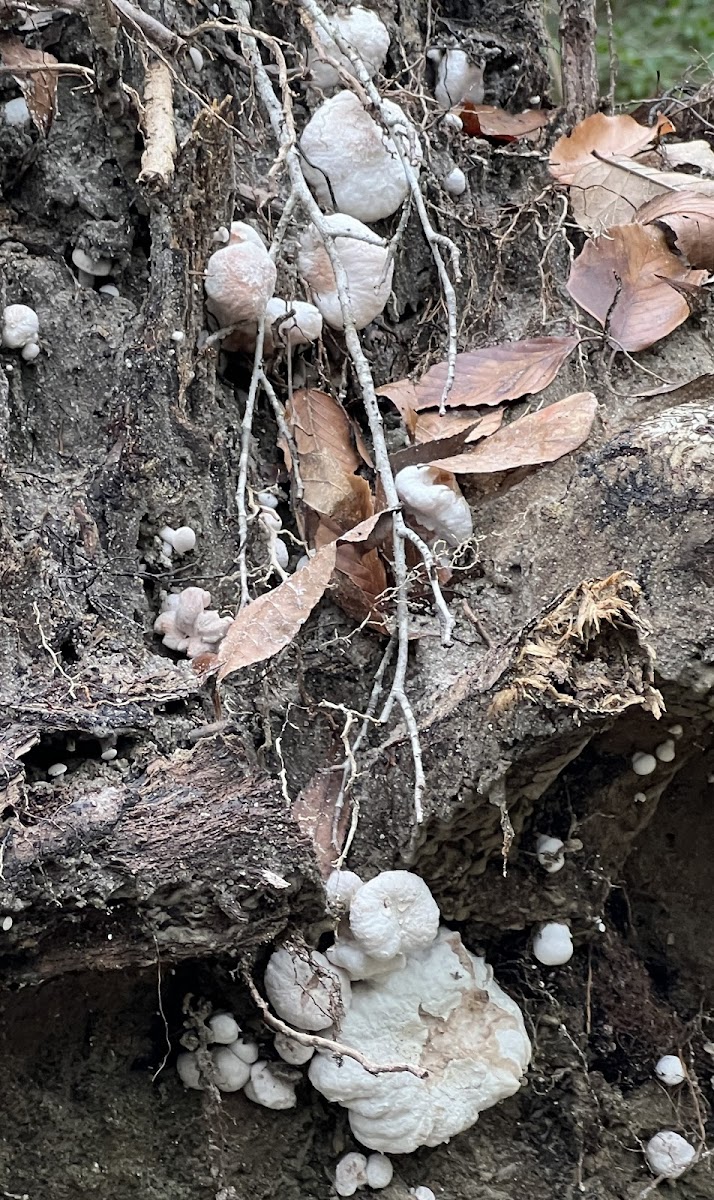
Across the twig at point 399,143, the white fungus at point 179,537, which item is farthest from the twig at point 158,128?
the white fungus at point 179,537

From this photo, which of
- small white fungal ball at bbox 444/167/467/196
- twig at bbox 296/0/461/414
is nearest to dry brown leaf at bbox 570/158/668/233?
small white fungal ball at bbox 444/167/467/196

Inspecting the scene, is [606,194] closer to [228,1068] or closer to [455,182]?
[455,182]

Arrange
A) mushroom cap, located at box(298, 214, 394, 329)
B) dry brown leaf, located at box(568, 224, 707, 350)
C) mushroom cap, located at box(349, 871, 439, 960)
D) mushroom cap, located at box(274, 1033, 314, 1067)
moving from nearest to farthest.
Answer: mushroom cap, located at box(349, 871, 439, 960), mushroom cap, located at box(274, 1033, 314, 1067), mushroom cap, located at box(298, 214, 394, 329), dry brown leaf, located at box(568, 224, 707, 350)

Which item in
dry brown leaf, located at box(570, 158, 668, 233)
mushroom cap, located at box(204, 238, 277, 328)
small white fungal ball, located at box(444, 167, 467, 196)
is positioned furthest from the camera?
small white fungal ball, located at box(444, 167, 467, 196)

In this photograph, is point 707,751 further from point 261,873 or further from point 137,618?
point 137,618

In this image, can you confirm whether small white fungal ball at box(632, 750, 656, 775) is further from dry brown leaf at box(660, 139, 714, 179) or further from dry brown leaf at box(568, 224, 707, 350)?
dry brown leaf at box(660, 139, 714, 179)

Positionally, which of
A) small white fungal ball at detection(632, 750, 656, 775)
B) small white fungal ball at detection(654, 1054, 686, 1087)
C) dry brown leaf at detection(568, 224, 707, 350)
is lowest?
small white fungal ball at detection(654, 1054, 686, 1087)
